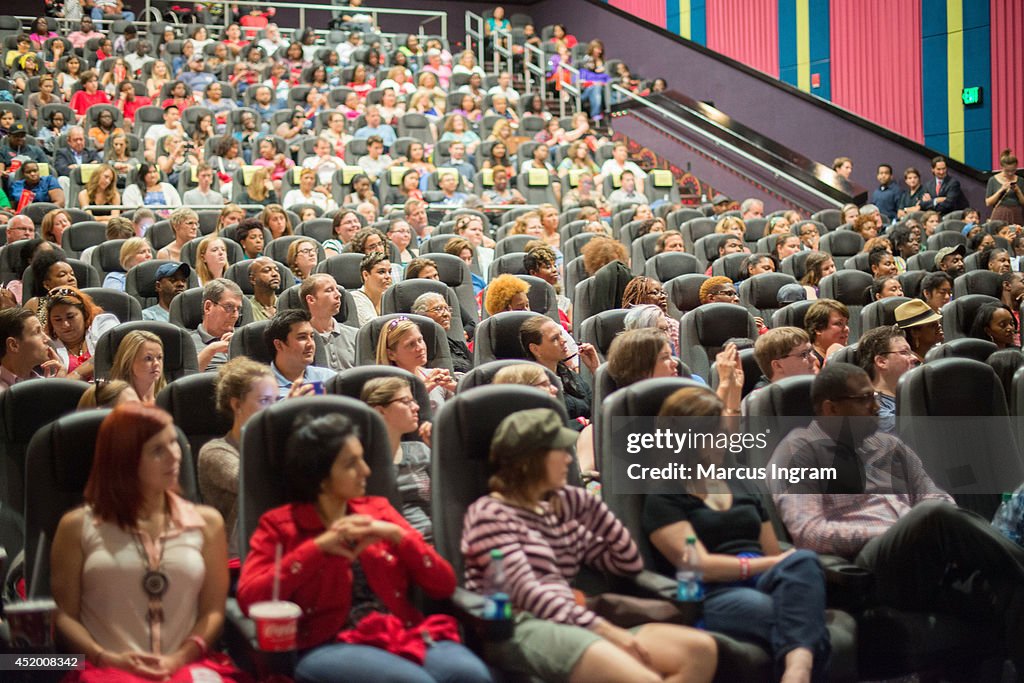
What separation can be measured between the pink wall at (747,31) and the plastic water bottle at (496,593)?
34.5 ft

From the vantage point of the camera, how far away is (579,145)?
30.1 feet

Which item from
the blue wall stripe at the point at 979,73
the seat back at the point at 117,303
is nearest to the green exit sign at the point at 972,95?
the blue wall stripe at the point at 979,73

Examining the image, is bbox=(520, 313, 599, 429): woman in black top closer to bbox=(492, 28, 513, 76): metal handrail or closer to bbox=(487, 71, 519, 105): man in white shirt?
bbox=(487, 71, 519, 105): man in white shirt

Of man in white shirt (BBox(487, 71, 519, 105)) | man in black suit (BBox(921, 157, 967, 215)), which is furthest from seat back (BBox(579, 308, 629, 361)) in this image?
man in white shirt (BBox(487, 71, 519, 105))

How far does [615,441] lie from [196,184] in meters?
5.86

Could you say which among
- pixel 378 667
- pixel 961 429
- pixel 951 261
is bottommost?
pixel 378 667

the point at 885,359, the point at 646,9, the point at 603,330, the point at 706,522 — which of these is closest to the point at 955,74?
the point at 646,9

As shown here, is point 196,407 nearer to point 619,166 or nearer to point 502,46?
point 619,166

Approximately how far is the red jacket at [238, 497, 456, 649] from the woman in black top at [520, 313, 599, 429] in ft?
4.51

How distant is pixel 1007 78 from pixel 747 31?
3284 mm

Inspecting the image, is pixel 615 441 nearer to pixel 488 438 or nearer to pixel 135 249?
pixel 488 438

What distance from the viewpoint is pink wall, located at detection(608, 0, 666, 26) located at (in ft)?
44.2

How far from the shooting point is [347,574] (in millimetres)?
2115

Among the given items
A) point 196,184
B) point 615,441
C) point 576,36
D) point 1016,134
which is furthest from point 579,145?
point 615,441
